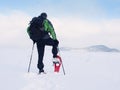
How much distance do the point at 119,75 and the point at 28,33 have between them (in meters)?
3.37

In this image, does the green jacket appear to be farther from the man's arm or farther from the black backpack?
the black backpack

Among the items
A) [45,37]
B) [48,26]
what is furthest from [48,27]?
[45,37]

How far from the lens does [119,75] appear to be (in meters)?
13.1

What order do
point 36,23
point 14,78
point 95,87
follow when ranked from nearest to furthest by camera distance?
point 95,87 < point 14,78 < point 36,23

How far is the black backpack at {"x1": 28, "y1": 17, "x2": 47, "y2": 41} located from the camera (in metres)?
12.8

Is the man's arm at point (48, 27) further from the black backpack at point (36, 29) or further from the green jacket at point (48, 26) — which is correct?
the black backpack at point (36, 29)

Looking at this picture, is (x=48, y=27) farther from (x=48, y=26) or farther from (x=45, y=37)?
(x=45, y=37)

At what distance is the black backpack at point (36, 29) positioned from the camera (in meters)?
12.8

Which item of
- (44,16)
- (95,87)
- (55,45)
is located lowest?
(95,87)

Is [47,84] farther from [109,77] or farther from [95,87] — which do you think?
[109,77]

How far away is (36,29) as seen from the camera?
12891 millimetres

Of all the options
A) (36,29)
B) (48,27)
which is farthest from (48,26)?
(36,29)

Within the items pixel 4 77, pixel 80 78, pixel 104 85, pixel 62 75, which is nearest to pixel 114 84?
A: pixel 104 85

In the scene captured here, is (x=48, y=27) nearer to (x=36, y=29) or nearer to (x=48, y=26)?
(x=48, y=26)
